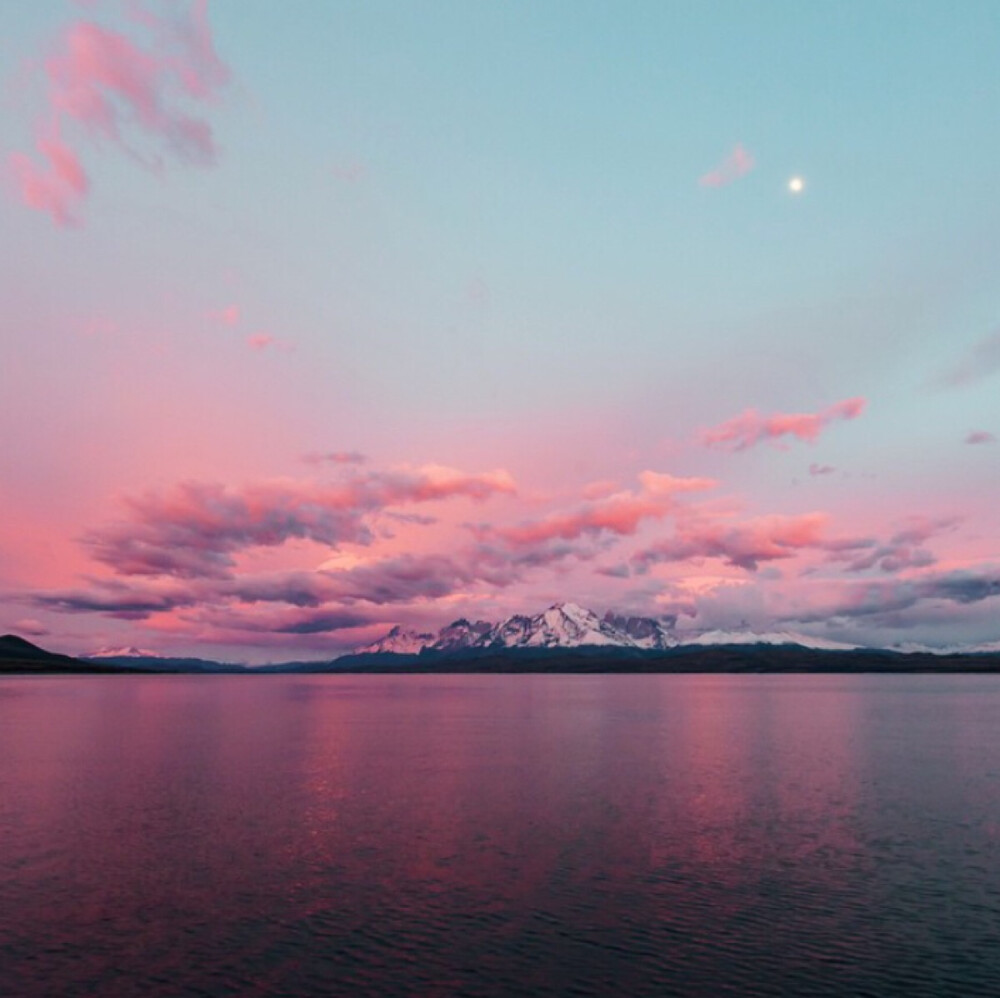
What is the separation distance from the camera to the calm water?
3130 centimetres

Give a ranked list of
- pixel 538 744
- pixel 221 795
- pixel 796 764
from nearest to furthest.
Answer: pixel 221 795, pixel 796 764, pixel 538 744

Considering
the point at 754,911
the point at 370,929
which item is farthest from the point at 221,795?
the point at 754,911

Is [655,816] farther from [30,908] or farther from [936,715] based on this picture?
[936,715]

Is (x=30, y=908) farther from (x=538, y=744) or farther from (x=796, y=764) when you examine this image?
(x=538, y=744)

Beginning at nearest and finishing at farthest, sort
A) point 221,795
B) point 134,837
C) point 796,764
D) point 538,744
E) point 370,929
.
Result: 1. point 370,929
2. point 134,837
3. point 221,795
4. point 796,764
5. point 538,744

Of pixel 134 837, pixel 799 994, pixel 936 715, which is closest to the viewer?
pixel 799 994

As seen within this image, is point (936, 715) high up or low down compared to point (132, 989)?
up

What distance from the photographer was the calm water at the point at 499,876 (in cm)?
3130

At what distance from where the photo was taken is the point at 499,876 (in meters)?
43.7

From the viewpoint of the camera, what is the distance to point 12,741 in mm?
113625

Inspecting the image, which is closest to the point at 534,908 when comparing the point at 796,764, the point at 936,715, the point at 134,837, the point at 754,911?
the point at 754,911

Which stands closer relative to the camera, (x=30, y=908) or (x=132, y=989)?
(x=132, y=989)

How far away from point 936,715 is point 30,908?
181m

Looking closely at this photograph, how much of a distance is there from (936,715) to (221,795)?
159 metres
